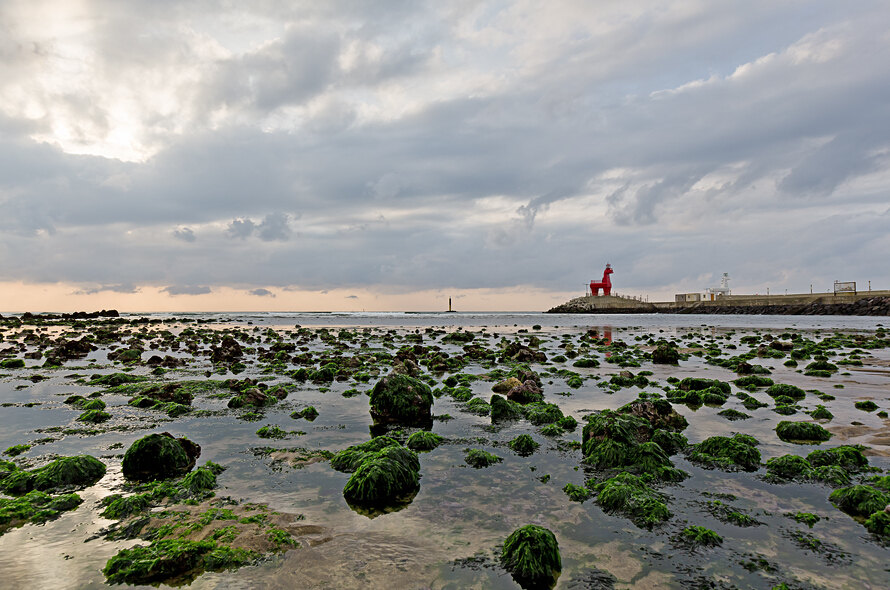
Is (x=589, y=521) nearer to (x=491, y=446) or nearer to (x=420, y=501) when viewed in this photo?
(x=420, y=501)

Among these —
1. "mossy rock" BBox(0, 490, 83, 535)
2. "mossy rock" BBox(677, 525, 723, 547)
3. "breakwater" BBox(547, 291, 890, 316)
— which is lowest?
"mossy rock" BBox(0, 490, 83, 535)

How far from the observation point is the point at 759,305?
124250mm

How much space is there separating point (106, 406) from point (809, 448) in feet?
60.6

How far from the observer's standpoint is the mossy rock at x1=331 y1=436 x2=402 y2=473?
8312 mm

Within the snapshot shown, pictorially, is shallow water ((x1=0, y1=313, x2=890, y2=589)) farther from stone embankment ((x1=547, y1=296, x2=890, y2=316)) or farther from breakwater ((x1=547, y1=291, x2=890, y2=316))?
breakwater ((x1=547, y1=291, x2=890, y2=316))

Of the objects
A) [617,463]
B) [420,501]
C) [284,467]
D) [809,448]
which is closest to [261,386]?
[284,467]

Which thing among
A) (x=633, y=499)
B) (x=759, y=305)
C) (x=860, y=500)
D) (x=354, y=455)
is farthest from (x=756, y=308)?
(x=354, y=455)

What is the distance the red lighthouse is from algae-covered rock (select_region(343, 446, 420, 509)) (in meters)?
171

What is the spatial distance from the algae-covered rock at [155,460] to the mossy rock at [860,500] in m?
11.1

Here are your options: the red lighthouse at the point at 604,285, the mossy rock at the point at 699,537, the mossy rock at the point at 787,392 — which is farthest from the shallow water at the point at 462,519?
the red lighthouse at the point at 604,285

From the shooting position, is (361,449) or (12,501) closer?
(12,501)

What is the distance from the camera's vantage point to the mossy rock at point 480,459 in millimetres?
8555

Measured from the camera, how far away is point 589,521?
20.7 feet

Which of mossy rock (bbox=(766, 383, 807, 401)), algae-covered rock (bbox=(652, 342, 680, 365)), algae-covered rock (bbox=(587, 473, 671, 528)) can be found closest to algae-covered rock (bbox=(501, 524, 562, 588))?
algae-covered rock (bbox=(587, 473, 671, 528))
